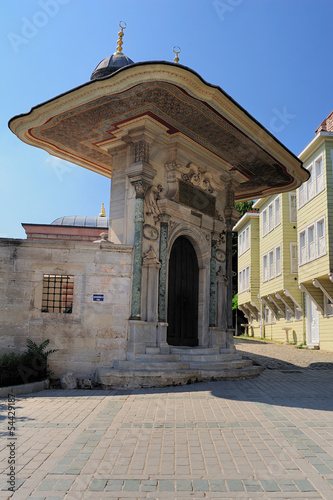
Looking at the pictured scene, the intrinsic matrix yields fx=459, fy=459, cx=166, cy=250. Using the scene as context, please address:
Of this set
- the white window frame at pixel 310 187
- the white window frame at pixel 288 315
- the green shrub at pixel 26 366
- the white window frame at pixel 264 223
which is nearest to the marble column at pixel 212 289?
the green shrub at pixel 26 366

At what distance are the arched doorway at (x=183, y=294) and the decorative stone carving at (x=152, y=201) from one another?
1.48 metres

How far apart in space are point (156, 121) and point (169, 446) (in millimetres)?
8265

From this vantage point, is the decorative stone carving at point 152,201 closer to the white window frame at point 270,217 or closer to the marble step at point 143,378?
the marble step at point 143,378

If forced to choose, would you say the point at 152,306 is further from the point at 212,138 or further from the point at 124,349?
the point at 212,138

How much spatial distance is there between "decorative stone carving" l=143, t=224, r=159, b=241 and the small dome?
5694 mm

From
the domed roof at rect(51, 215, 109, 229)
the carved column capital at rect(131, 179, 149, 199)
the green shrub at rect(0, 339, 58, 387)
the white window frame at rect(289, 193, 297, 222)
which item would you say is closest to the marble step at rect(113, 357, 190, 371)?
the green shrub at rect(0, 339, 58, 387)

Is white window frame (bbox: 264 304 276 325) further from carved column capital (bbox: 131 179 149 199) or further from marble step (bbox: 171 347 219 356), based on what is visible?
carved column capital (bbox: 131 179 149 199)

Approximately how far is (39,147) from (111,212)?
3.36m

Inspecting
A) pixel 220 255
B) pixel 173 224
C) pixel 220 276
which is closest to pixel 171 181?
pixel 173 224

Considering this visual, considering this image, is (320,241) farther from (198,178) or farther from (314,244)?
(198,178)

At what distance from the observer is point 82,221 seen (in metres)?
20.4

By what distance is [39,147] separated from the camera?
1338 cm

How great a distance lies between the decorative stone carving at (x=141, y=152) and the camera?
11.3 m

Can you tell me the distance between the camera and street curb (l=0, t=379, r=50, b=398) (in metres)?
8.12
